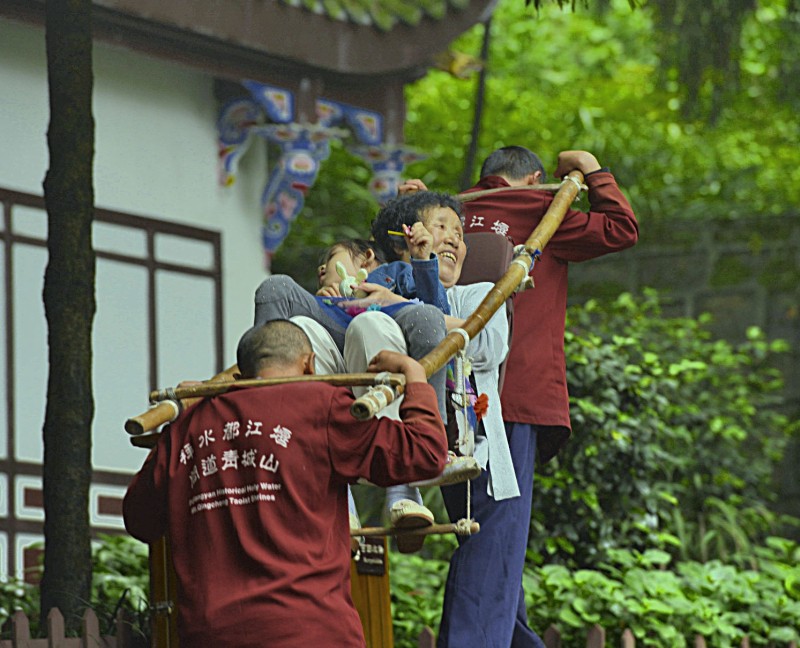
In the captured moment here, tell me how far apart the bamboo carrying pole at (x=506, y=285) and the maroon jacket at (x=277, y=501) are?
147 millimetres

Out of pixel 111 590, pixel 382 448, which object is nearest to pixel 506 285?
pixel 382 448

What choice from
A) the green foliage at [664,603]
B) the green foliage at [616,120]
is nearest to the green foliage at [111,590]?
the green foliage at [664,603]

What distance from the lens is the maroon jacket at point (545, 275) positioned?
19.5 ft

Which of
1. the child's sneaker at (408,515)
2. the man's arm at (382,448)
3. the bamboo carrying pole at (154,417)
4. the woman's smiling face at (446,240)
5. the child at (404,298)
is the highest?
the woman's smiling face at (446,240)

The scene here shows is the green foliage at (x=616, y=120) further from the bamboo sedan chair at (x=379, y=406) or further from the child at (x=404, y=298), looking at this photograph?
the child at (x=404, y=298)

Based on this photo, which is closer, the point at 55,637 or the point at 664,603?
the point at 55,637

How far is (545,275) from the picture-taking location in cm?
615

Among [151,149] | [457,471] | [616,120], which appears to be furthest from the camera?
[616,120]

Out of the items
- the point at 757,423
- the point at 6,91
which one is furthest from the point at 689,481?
the point at 6,91

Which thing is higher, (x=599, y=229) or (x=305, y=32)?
(x=305, y=32)

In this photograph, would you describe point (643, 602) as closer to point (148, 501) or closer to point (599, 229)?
point (599, 229)

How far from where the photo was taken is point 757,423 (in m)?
12.0

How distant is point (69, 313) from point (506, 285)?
2.09 metres

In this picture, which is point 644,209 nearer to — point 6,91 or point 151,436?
point 6,91
